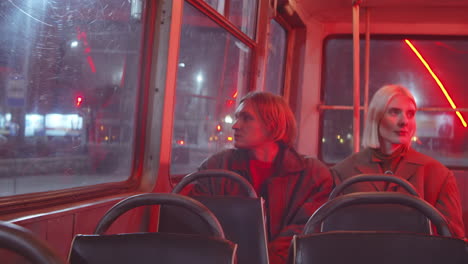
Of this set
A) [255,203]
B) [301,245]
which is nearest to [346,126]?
[255,203]

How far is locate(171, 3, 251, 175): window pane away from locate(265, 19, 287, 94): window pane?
94 cm

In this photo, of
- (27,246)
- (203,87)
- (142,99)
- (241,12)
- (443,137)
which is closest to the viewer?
(27,246)

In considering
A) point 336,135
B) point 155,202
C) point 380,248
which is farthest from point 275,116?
point 336,135

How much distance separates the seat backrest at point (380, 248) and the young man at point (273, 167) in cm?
132

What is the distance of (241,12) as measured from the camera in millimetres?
3695

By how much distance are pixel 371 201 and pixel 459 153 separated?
4302 mm

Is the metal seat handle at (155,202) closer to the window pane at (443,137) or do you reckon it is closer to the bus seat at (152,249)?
the bus seat at (152,249)

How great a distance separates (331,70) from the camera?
543 cm

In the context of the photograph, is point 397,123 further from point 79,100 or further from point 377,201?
point 79,100

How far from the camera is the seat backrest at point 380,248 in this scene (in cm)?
104

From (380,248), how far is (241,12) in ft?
9.58

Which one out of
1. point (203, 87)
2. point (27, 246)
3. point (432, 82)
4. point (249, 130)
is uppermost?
point (432, 82)

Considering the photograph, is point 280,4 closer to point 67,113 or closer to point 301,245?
point 67,113

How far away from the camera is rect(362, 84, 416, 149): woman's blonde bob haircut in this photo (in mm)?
2670
